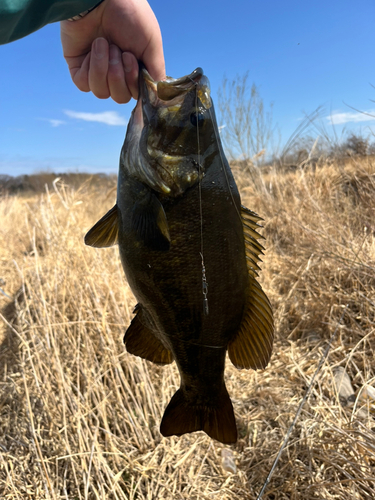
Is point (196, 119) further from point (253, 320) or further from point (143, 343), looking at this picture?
point (143, 343)

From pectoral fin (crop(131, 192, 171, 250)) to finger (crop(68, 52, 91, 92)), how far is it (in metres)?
0.87

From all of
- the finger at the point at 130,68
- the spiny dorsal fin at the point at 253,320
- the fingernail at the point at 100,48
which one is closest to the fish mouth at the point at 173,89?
the finger at the point at 130,68

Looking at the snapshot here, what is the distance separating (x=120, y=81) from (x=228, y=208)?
845 mm

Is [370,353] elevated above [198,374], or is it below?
below

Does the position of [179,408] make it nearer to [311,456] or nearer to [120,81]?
[311,456]

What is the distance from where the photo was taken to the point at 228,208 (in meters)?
1.23

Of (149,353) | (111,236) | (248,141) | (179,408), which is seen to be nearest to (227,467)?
(179,408)

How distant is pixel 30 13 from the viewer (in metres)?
1.22

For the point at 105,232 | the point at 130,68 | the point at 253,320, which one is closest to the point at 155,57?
the point at 130,68

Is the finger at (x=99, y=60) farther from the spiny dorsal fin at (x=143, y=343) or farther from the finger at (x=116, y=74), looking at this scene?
the spiny dorsal fin at (x=143, y=343)

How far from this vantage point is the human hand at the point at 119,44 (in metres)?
1.47

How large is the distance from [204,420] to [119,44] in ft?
6.07

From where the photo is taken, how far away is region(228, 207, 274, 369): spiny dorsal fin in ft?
4.33

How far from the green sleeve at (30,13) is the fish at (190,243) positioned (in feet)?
1.30
